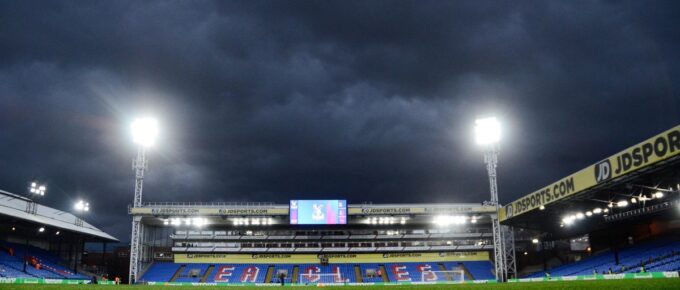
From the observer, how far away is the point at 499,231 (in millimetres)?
52344

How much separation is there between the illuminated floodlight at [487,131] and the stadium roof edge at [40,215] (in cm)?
4356

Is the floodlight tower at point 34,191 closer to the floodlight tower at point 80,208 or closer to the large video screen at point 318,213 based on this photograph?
the floodlight tower at point 80,208

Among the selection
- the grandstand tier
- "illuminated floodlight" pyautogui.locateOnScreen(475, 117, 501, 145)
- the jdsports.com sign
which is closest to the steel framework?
"illuminated floodlight" pyautogui.locateOnScreen(475, 117, 501, 145)

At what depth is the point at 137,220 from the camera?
5441 cm

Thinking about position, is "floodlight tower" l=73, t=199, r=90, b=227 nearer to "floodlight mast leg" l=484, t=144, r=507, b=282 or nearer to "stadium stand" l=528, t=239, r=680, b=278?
"floodlight mast leg" l=484, t=144, r=507, b=282

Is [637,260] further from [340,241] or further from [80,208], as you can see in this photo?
[80,208]

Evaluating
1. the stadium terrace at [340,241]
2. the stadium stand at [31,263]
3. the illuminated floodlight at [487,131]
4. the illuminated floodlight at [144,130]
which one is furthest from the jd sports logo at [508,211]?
the stadium stand at [31,263]

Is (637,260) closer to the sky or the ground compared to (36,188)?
closer to the ground

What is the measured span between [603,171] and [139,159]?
42.1m

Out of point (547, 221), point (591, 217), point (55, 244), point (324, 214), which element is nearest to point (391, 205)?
point (324, 214)

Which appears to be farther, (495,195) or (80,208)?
(80,208)

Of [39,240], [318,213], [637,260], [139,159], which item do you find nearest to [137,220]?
[139,159]

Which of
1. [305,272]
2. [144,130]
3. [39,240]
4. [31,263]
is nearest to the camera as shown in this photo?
[144,130]

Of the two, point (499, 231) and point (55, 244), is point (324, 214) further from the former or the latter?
point (55, 244)
